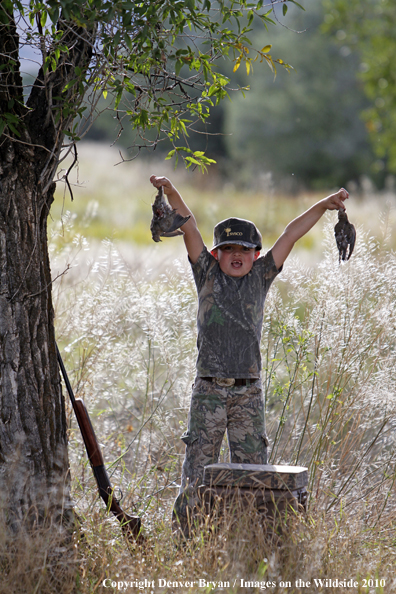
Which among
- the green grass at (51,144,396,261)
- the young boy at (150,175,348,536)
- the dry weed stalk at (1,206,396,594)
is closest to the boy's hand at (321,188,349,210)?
the young boy at (150,175,348,536)

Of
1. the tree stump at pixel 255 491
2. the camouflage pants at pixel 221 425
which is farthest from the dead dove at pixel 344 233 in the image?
the tree stump at pixel 255 491

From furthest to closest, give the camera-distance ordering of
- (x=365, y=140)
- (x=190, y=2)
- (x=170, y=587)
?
(x=365, y=140) < (x=170, y=587) < (x=190, y=2)

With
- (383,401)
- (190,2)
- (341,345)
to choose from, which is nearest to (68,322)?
(341,345)

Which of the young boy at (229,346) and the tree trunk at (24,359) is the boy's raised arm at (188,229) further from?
the tree trunk at (24,359)

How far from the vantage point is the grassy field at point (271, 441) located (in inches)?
104

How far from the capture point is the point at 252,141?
28922 millimetres

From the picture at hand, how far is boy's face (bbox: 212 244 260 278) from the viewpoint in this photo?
3.40m

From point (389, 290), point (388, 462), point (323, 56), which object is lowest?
point (388, 462)

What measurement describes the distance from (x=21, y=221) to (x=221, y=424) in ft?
4.84

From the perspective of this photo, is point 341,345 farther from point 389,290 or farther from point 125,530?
point 125,530

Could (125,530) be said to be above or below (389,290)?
below

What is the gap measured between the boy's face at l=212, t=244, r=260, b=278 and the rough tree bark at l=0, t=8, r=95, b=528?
993 mm

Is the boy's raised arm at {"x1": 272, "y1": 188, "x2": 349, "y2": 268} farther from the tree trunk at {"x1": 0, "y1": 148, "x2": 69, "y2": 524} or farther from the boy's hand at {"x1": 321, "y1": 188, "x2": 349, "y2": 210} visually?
the tree trunk at {"x1": 0, "y1": 148, "x2": 69, "y2": 524}

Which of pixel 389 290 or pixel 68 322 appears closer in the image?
pixel 389 290
